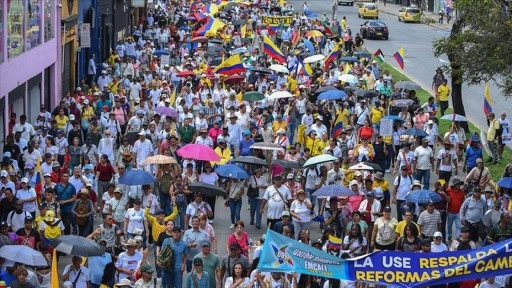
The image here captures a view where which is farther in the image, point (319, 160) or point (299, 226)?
point (319, 160)

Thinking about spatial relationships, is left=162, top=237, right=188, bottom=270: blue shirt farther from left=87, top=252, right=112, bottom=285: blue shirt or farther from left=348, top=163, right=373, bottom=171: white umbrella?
left=348, top=163, right=373, bottom=171: white umbrella

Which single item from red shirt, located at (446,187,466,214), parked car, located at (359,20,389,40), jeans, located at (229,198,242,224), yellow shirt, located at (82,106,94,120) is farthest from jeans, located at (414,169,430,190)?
parked car, located at (359,20,389,40)

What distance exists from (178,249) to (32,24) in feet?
55.1

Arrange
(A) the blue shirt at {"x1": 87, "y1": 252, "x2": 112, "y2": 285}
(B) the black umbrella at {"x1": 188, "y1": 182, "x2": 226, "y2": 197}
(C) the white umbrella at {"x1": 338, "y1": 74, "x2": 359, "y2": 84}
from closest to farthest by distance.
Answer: (A) the blue shirt at {"x1": 87, "y1": 252, "x2": 112, "y2": 285}
(B) the black umbrella at {"x1": 188, "y1": 182, "x2": 226, "y2": 197}
(C) the white umbrella at {"x1": 338, "y1": 74, "x2": 359, "y2": 84}

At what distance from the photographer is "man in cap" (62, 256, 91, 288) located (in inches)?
618

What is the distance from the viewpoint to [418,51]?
5875cm

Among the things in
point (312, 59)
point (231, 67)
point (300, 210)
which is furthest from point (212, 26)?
point (300, 210)

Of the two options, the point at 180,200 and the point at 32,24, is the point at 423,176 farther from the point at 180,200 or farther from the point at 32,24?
the point at 32,24

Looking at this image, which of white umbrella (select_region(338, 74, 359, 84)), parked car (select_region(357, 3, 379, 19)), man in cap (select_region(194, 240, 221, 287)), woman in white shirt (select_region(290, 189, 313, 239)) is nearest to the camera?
man in cap (select_region(194, 240, 221, 287))

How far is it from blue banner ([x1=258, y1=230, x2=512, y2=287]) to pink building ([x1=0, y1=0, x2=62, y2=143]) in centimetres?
1463

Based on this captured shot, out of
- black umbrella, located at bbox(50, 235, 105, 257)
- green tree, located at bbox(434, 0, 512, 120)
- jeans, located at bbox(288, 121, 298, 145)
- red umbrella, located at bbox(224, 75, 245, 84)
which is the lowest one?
jeans, located at bbox(288, 121, 298, 145)

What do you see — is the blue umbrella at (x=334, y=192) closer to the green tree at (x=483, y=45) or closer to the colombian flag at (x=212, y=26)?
the green tree at (x=483, y=45)

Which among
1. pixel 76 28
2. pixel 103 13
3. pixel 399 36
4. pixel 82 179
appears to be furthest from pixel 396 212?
pixel 399 36

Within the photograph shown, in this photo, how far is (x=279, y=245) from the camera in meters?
14.8
